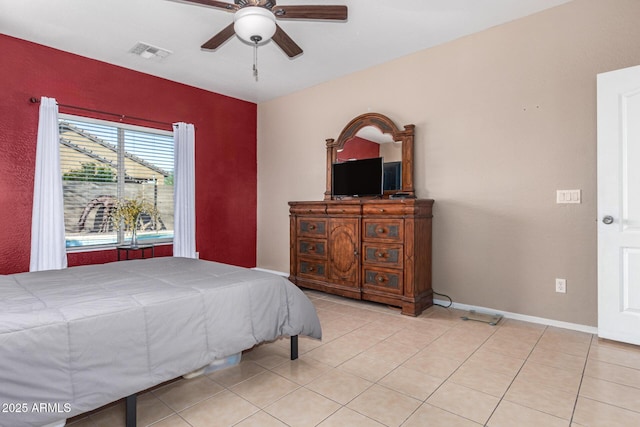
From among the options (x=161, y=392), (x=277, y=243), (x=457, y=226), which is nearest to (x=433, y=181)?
(x=457, y=226)

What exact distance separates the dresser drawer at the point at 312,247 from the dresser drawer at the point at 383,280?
598mm

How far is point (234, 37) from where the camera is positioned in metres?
3.46

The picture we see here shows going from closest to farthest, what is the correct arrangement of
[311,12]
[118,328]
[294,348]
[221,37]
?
[118,328] < [311,12] < [294,348] < [221,37]

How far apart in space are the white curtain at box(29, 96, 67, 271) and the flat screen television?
2.92 meters

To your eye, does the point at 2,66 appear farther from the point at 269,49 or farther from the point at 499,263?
the point at 499,263

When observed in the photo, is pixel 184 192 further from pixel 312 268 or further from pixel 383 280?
pixel 383 280

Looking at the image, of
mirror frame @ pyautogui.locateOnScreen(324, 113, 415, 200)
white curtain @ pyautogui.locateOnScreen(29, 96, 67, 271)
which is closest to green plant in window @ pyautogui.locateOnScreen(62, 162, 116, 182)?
white curtain @ pyautogui.locateOnScreen(29, 96, 67, 271)

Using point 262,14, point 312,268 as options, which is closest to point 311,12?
point 262,14

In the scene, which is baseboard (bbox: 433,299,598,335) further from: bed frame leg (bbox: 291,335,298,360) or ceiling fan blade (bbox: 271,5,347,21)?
ceiling fan blade (bbox: 271,5,347,21)

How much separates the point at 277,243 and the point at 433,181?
2.53m

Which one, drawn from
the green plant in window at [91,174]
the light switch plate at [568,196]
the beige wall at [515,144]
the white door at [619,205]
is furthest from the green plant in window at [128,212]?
the white door at [619,205]

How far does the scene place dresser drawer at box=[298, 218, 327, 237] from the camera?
4.00 meters

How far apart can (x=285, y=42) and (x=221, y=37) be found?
0.46 meters

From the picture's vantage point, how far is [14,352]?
48.9 inches
